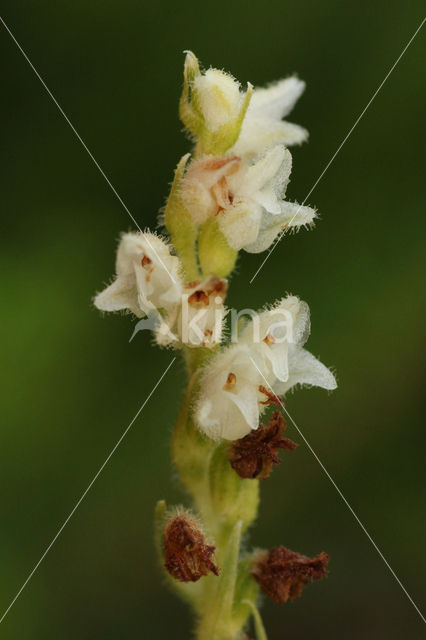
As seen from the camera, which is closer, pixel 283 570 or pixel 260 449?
pixel 260 449

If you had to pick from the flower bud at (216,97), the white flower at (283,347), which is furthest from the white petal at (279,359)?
the flower bud at (216,97)

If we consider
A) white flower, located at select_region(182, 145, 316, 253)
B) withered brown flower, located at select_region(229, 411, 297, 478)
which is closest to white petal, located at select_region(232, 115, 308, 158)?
white flower, located at select_region(182, 145, 316, 253)

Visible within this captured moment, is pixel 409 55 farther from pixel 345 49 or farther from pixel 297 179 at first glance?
pixel 297 179

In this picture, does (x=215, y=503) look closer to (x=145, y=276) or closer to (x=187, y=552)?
(x=187, y=552)

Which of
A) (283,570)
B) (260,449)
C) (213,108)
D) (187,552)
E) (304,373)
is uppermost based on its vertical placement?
(213,108)

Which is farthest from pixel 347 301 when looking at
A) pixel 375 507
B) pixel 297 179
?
pixel 375 507

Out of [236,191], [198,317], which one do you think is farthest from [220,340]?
[236,191]

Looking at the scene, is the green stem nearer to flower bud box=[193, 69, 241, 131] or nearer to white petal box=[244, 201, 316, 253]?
white petal box=[244, 201, 316, 253]

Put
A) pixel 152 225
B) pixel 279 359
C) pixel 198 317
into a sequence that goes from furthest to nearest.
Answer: pixel 152 225, pixel 279 359, pixel 198 317

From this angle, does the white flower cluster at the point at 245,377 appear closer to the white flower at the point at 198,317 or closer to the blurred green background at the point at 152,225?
the white flower at the point at 198,317
